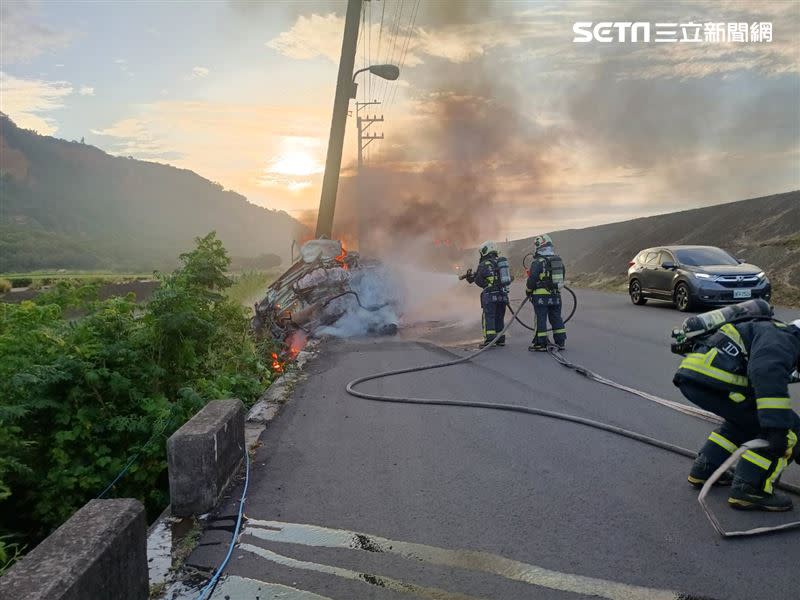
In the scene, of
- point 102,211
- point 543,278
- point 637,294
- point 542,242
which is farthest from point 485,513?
point 102,211

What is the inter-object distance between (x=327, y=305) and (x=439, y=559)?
11.1 meters

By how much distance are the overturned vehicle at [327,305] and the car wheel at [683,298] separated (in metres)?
7.28

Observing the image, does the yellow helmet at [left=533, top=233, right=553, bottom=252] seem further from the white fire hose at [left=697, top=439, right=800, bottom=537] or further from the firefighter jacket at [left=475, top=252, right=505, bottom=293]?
the white fire hose at [left=697, top=439, right=800, bottom=537]

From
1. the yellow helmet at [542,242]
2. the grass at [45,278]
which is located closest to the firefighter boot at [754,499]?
the yellow helmet at [542,242]

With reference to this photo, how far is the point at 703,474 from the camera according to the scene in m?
4.12

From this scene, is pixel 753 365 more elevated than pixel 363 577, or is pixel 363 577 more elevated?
pixel 753 365

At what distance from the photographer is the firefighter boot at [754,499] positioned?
369 centimetres

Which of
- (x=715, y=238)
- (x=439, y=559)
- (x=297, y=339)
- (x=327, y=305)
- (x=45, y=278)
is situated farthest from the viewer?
(x=45, y=278)

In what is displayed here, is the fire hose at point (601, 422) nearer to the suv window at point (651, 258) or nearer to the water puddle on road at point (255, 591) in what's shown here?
the water puddle on road at point (255, 591)

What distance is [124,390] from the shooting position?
5.82 m

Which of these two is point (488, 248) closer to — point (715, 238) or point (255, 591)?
point (255, 591)

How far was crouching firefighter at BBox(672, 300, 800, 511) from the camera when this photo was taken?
3.49m

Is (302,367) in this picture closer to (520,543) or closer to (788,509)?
(520,543)

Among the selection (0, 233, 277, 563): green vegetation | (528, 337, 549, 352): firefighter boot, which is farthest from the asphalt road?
(528, 337, 549, 352): firefighter boot
